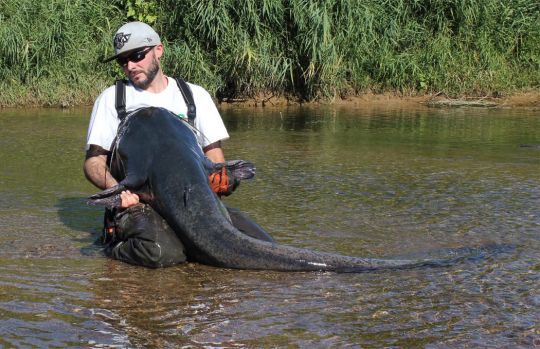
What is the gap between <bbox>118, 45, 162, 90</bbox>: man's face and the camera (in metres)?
5.59

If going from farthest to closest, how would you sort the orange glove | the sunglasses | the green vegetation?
the green vegetation < the sunglasses < the orange glove

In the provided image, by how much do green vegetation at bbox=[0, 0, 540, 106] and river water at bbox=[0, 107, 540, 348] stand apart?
3457 millimetres

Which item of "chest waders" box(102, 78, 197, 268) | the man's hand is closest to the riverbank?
"chest waders" box(102, 78, 197, 268)

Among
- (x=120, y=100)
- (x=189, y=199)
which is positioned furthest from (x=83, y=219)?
(x=189, y=199)

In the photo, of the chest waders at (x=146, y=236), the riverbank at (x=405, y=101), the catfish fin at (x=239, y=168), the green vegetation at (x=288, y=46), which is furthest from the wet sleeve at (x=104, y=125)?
the riverbank at (x=405, y=101)

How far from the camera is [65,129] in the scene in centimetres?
1170

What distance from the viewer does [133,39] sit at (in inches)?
218

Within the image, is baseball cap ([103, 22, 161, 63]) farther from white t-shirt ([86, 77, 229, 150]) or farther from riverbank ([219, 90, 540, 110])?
riverbank ([219, 90, 540, 110])

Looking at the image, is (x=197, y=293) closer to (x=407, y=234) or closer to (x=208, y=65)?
(x=407, y=234)

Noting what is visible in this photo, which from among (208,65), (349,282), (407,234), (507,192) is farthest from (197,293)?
(208,65)

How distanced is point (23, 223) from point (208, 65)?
26.4ft

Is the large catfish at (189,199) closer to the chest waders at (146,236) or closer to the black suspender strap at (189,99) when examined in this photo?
the chest waders at (146,236)

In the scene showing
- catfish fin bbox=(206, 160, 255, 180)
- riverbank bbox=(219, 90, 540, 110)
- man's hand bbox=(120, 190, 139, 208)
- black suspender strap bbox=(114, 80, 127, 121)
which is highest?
black suspender strap bbox=(114, 80, 127, 121)

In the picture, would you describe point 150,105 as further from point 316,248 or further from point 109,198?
point 316,248
